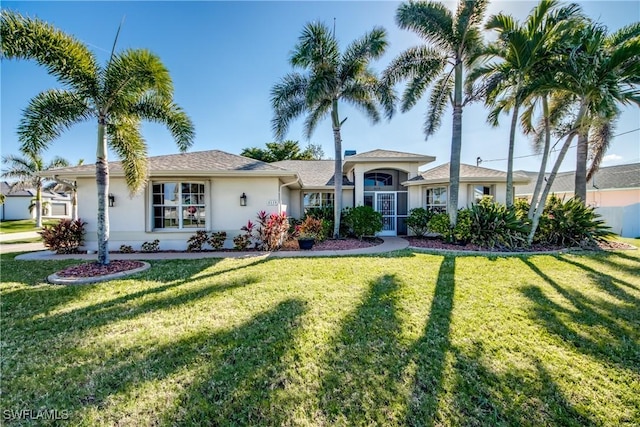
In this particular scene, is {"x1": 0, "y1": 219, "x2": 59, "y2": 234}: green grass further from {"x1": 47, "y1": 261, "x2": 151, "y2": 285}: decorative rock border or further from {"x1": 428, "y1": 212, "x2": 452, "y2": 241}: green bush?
{"x1": 428, "y1": 212, "x2": 452, "y2": 241}: green bush

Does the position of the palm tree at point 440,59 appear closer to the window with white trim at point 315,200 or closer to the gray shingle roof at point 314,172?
the gray shingle roof at point 314,172

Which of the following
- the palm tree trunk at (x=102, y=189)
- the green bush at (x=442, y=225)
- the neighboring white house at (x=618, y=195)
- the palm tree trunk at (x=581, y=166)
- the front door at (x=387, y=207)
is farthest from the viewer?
the neighboring white house at (x=618, y=195)

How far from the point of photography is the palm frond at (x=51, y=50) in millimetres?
6166

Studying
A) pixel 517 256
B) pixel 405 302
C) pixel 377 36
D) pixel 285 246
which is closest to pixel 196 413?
pixel 405 302

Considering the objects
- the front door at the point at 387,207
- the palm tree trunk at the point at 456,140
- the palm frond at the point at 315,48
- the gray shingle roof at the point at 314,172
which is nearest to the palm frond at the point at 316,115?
the palm frond at the point at 315,48

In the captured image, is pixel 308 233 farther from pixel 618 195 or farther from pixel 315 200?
pixel 618 195

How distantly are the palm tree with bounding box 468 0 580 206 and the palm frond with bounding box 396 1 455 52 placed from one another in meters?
1.59

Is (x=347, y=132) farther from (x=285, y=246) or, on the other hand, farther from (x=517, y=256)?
(x=517, y=256)

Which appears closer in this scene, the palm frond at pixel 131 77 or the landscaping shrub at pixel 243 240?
the palm frond at pixel 131 77

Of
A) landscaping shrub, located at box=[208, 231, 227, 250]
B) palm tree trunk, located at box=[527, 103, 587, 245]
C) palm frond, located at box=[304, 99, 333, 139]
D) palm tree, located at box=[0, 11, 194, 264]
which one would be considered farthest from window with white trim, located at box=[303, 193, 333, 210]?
palm tree trunk, located at box=[527, 103, 587, 245]

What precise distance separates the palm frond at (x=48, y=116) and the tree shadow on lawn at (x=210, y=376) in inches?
295

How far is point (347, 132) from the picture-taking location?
14359mm

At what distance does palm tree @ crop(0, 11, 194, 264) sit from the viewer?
6461 millimetres

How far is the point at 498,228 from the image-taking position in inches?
432
